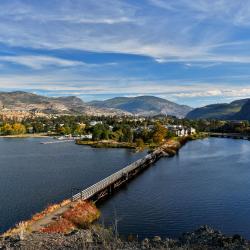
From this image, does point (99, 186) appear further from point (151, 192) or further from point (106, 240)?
point (106, 240)

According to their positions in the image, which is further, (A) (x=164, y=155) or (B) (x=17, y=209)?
(A) (x=164, y=155)

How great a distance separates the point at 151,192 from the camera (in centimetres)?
6103

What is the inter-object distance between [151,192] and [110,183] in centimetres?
770

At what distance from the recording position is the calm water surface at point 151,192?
4459 centimetres

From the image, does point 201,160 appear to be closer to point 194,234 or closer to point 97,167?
point 97,167

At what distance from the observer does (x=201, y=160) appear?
10094 cm

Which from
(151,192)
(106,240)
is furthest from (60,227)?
(151,192)

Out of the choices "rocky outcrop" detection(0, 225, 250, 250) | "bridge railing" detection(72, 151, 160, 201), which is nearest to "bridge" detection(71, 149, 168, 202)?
"bridge railing" detection(72, 151, 160, 201)

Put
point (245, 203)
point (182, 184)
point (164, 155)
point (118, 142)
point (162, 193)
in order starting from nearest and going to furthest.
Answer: point (245, 203)
point (162, 193)
point (182, 184)
point (164, 155)
point (118, 142)

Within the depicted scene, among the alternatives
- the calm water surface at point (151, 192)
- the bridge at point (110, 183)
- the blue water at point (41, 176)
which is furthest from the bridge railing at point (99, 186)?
the blue water at point (41, 176)

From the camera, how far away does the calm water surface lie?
44.6 metres

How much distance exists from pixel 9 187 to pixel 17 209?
46.5ft

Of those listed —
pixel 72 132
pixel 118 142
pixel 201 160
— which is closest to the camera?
pixel 201 160

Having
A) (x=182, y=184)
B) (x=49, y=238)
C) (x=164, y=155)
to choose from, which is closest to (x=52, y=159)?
(x=164, y=155)
